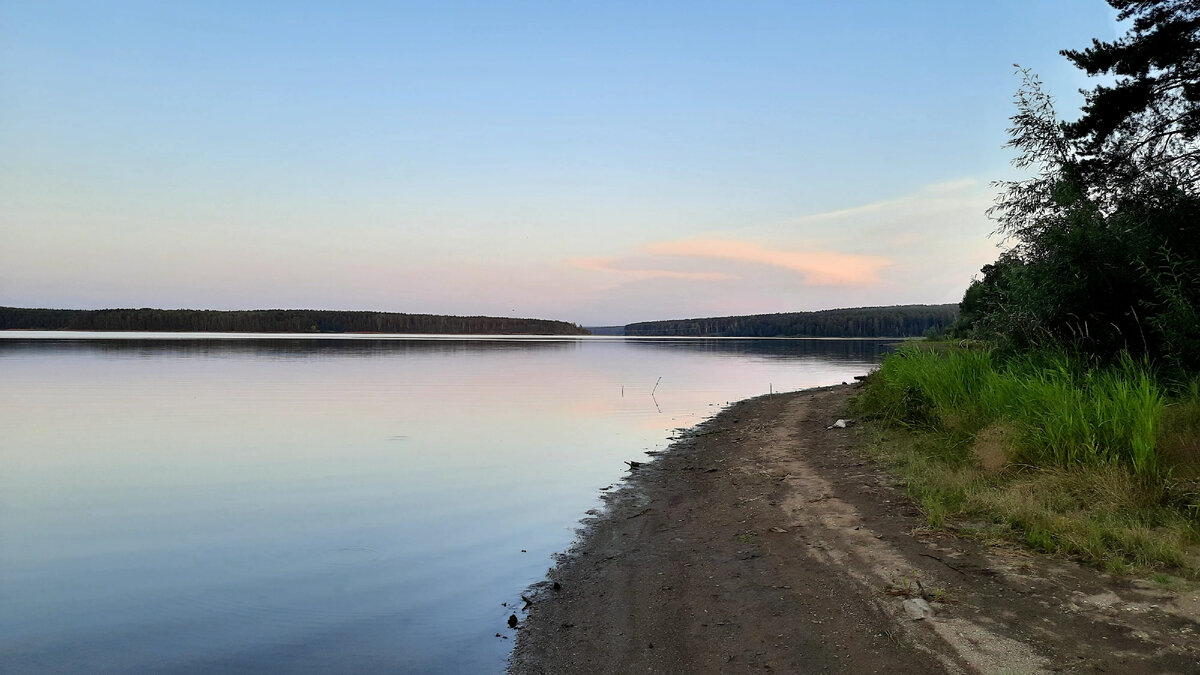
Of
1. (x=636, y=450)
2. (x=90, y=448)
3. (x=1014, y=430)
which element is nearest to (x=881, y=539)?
(x=1014, y=430)

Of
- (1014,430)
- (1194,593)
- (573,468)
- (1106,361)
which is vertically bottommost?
(573,468)

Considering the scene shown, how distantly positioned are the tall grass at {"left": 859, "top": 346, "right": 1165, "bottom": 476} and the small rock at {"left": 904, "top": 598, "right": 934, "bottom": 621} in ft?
13.1

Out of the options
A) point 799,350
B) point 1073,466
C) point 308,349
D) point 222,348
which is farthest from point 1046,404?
point 799,350

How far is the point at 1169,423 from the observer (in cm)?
873

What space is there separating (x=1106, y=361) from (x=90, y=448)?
22.5 m

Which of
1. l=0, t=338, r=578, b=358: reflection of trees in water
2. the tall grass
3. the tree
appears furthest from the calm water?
l=0, t=338, r=578, b=358: reflection of trees in water

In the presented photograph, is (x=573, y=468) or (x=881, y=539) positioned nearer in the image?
(x=881, y=539)

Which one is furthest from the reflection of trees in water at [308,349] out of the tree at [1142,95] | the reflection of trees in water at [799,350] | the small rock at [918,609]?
the small rock at [918,609]

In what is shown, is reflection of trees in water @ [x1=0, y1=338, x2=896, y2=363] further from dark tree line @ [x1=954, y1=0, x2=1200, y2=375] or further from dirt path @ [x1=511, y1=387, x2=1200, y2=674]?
dirt path @ [x1=511, y1=387, x2=1200, y2=674]

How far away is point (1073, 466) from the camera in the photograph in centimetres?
854

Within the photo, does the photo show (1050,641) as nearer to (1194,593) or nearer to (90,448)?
(1194,593)

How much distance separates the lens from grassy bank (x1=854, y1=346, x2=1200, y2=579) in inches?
272

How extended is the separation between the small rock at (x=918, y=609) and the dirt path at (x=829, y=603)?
0.02m

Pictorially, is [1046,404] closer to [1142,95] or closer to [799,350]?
[1142,95]
